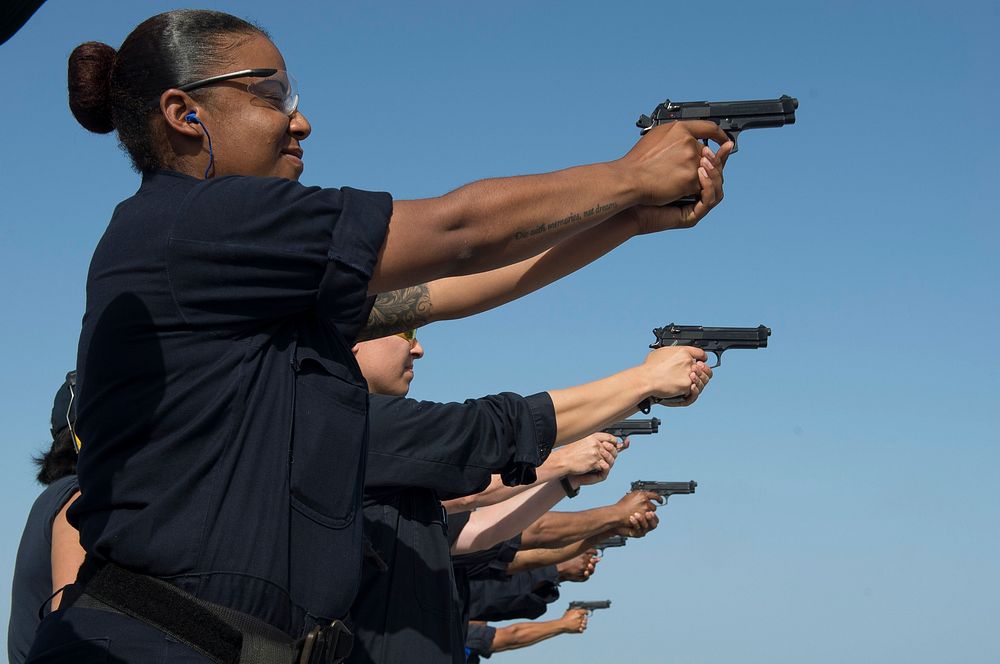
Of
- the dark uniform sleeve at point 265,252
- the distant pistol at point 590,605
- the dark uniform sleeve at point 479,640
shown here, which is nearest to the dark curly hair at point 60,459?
the dark uniform sleeve at point 265,252

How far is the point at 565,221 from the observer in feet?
11.9

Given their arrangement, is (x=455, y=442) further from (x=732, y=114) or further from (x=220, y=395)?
(x=220, y=395)

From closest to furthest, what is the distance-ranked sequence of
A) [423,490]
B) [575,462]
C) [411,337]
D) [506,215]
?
[506,215]
[423,490]
[411,337]
[575,462]

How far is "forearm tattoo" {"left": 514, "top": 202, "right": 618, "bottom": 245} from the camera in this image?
3.53m

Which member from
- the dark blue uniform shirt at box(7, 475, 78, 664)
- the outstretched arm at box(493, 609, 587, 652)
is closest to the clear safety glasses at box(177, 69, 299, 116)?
the dark blue uniform shirt at box(7, 475, 78, 664)

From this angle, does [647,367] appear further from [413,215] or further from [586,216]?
[413,215]

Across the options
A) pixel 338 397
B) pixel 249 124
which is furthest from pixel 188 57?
pixel 338 397

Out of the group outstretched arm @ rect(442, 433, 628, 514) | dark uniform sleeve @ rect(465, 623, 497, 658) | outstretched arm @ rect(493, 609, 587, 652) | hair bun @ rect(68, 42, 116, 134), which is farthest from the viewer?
outstretched arm @ rect(493, 609, 587, 652)

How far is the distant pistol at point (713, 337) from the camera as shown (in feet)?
35.5

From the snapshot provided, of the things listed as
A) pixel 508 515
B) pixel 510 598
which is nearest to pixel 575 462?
pixel 508 515

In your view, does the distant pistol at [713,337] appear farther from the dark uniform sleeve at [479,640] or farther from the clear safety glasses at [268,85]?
the clear safety glasses at [268,85]

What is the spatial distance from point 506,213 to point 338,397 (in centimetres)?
70

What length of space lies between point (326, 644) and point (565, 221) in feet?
4.53

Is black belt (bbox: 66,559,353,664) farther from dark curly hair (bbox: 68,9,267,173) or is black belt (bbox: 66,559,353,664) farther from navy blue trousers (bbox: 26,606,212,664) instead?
dark curly hair (bbox: 68,9,267,173)
